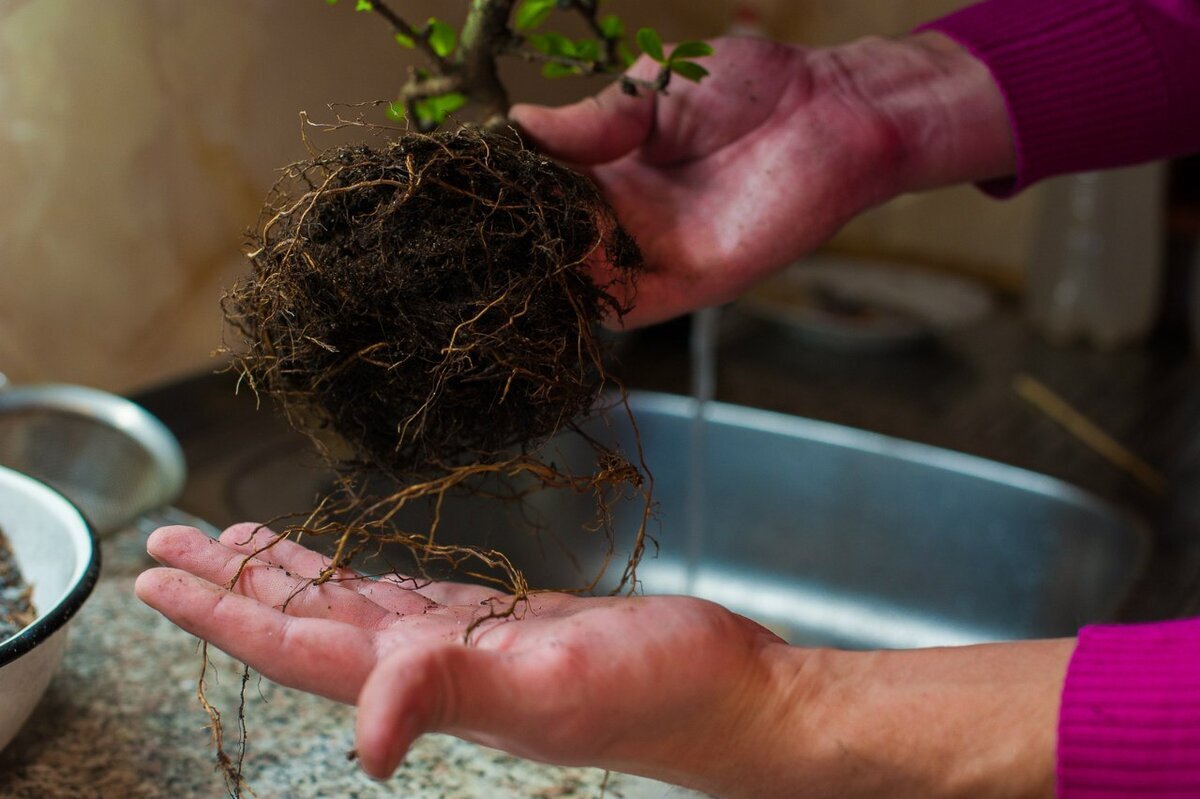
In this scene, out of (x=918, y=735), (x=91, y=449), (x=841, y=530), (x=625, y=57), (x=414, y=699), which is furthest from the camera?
(x=841, y=530)

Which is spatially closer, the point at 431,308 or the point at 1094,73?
the point at 431,308

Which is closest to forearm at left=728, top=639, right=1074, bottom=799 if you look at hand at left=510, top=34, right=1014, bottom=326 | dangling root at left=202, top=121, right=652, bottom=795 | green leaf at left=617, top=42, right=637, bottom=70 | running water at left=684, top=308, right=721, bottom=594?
dangling root at left=202, top=121, right=652, bottom=795

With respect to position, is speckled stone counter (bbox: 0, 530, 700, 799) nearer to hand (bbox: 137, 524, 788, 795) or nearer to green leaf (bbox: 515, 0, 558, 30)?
hand (bbox: 137, 524, 788, 795)

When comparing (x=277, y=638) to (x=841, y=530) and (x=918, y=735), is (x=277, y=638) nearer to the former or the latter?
(x=918, y=735)

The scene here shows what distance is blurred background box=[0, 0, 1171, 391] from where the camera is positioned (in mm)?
1006

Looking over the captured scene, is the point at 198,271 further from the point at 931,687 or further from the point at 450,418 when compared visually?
the point at 931,687

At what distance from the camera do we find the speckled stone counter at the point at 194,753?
0.68 metres

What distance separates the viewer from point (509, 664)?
49cm

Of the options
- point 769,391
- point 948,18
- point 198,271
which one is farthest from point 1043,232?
point 198,271

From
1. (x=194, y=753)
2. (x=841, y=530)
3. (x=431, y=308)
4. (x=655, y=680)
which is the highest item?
(x=431, y=308)

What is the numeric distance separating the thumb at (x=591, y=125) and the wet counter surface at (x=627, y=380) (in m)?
0.43

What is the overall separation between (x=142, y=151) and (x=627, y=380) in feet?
2.09

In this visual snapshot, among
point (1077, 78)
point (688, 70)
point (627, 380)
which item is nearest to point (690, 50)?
point (688, 70)

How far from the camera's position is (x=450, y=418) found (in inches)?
25.8
